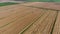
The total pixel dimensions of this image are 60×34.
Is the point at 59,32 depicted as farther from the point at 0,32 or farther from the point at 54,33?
the point at 0,32

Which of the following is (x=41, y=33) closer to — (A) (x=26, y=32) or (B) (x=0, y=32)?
(A) (x=26, y=32)

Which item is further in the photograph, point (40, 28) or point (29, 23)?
point (29, 23)

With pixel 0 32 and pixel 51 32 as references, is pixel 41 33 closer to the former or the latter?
pixel 51 32

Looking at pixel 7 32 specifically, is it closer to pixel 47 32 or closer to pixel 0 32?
pixel 0 32

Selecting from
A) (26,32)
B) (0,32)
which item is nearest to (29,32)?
(26,32)

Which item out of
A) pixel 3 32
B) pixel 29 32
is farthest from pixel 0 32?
pixel 29 32

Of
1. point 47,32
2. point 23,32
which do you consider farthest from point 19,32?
point 47,32
